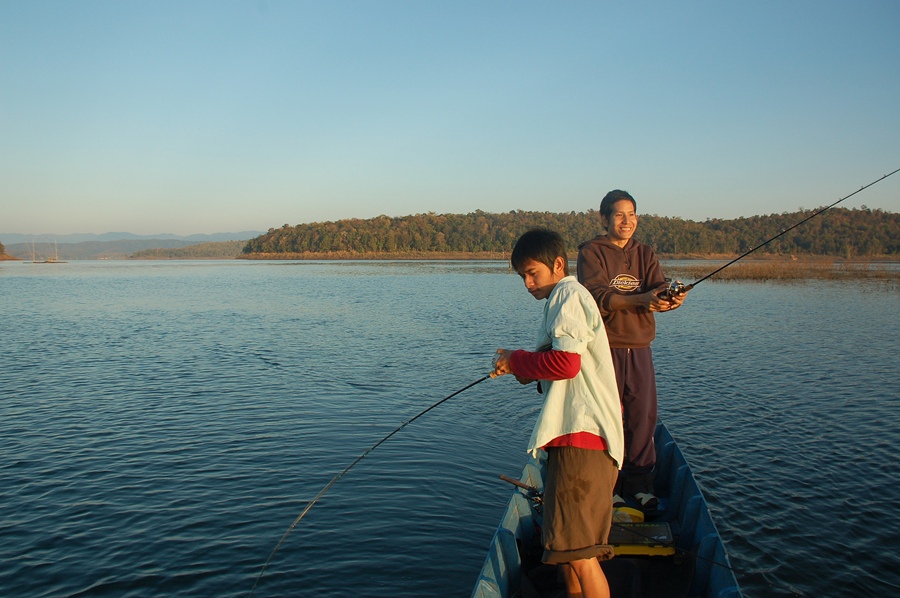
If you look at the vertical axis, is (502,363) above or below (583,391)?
above

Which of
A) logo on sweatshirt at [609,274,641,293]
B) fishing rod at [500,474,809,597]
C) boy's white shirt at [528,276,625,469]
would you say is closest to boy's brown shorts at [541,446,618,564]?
boy's white shirt at [528,276,625,469]

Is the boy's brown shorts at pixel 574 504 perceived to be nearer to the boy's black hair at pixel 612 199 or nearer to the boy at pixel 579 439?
the boy at pixel 579 439

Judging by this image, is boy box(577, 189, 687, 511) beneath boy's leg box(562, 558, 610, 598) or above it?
above

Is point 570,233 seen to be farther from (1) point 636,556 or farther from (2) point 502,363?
(2) point 502,363

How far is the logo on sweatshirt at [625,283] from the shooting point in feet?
16.0

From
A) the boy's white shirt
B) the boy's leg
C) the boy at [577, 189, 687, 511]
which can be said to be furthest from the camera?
the boy at [577, 189, 687, 511]

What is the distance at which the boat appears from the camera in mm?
3723

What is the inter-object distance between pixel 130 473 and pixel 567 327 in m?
6.43

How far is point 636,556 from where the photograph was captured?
4340mm

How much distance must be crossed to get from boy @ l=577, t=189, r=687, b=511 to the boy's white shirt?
1.55 m

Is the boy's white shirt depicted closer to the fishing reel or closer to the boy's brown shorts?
the boy's brown shorts

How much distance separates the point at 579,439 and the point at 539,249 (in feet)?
3.11

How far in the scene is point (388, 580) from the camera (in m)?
5.30

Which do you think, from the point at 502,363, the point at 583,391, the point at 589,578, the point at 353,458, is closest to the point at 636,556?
the point at 589,578
